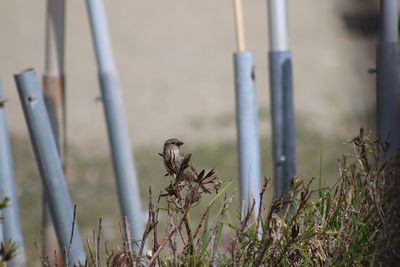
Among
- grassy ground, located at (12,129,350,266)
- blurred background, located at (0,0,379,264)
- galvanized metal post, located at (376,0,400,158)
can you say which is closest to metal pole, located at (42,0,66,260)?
galvanized metal post, located at (376,0,400,158)

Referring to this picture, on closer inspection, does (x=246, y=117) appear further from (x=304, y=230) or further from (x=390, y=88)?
(x=304, y=230)

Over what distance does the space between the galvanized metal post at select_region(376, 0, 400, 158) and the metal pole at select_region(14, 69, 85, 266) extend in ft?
3.86

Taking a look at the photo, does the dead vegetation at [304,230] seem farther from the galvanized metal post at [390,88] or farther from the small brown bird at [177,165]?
the galvanized metal post at [390,88]

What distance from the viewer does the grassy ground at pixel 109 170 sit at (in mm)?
7273

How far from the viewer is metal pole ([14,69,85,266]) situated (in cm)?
362

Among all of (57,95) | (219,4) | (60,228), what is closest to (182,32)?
(219,4)

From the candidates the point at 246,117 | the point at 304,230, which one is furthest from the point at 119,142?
the point at 304,230

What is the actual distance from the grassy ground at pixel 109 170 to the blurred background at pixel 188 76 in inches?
0.5

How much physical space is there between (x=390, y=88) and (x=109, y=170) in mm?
4501

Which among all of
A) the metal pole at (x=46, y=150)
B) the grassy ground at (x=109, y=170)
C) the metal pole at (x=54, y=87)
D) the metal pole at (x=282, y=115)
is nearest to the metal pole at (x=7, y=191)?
the metal pole at (x=46, y=150)

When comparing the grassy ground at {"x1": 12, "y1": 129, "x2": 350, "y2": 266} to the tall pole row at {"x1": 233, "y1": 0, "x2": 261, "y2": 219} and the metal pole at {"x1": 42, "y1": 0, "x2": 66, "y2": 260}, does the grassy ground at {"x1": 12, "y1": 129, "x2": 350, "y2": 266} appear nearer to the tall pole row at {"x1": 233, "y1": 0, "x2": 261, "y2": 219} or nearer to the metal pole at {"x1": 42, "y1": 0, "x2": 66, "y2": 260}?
the metal pole at {"x1": 42, "y1": 0, "x2": 66, "y2": 260}

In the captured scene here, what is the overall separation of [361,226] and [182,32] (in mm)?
5535

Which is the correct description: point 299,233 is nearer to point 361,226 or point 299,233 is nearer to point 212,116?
point 361,226

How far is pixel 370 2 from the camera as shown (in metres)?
8.69
